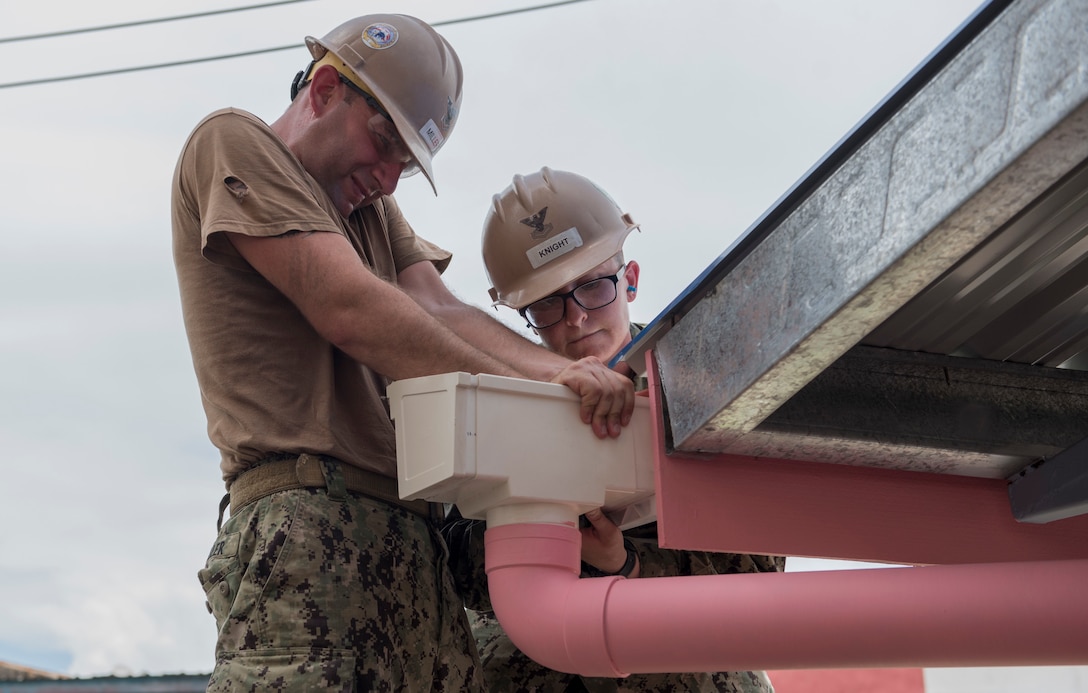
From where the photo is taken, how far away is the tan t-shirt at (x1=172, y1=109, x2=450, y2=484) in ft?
7.30

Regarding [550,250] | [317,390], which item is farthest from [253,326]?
[550,250]

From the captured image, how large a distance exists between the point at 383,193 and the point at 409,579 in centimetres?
99

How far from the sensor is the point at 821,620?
1.71m

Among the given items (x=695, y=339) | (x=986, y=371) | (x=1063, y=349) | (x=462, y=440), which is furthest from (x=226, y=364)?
(x=1063, y=349)

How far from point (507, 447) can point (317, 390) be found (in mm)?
551

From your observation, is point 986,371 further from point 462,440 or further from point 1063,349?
point 462,440

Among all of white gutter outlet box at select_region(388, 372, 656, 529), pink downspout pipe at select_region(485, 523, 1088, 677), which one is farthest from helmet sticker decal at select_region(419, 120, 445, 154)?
pink downspout pipe at select_region(485, 523, 1088, 677)

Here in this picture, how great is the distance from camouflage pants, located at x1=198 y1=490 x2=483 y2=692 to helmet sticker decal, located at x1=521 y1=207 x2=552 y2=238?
47.5 inches

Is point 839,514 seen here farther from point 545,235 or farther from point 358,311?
point 545,235

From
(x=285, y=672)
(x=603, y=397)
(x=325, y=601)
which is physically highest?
(x=603, y=397)

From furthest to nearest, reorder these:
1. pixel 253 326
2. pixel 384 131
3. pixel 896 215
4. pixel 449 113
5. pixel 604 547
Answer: pixel 449 113 < pixel 384 131 < pixel 604 547 < pixel 253 326 < pixel 896 215

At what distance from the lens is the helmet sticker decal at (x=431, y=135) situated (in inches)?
106

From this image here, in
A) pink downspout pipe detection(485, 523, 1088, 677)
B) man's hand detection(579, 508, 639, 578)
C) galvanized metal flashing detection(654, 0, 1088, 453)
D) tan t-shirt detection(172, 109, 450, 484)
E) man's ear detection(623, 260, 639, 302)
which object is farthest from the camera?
man's ear detection(623, 260, 639, 302)

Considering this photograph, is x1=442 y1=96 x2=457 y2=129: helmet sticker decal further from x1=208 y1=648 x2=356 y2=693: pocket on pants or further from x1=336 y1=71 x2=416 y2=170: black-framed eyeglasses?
x1=208 y1=648 x2=356 y2=693: pocket on pants
